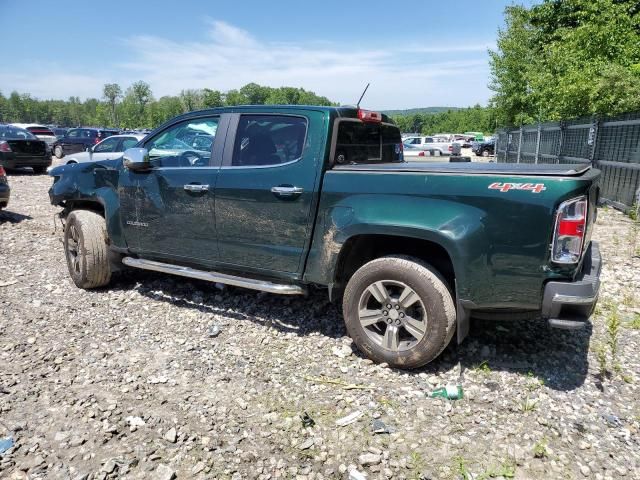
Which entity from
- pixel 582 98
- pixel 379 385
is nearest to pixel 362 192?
pixel 379 385

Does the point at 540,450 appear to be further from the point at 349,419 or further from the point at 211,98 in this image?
the point at 211,98

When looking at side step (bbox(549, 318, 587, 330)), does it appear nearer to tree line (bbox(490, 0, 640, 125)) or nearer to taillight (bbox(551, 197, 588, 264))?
taillight (bbox(551, 197, 588, 264))

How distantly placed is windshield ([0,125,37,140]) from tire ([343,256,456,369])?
16.5 m

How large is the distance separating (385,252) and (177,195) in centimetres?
192

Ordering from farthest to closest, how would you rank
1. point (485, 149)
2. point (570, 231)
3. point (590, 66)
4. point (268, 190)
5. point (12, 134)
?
point (485, 149) < point (12, 134) < point (590, 66) < point (268, 190) < point (570, 231)

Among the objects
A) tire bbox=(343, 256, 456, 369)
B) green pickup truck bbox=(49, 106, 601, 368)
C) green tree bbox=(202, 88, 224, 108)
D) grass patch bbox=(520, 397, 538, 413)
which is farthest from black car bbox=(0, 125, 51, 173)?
green tree bbox=(202, 88, 224, 108)

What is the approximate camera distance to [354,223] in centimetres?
347

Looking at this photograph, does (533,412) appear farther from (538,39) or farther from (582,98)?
(538,39)

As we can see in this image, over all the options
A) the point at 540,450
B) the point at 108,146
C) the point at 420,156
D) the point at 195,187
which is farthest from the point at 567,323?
the point at 420,156

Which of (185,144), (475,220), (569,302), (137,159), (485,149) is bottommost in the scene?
(485,149)

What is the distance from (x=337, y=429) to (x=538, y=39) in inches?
925

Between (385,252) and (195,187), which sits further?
(195,187)

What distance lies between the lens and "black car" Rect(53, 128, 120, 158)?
77.2 feet

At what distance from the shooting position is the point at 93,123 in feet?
452
